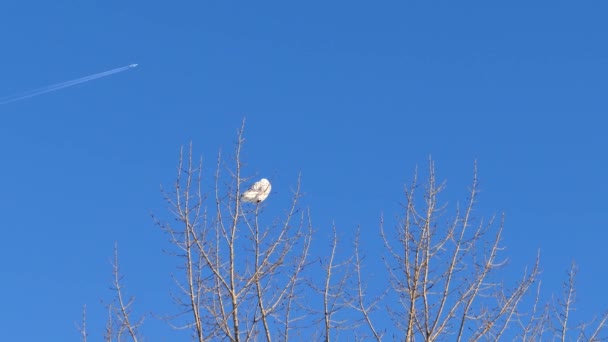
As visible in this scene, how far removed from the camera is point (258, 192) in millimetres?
12430

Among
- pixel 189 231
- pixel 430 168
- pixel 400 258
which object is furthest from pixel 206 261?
pixel 430 168

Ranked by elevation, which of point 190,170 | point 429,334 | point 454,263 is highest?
point 190,170

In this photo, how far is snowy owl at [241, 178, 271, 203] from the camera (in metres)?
11.6

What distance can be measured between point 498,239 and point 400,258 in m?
1.24

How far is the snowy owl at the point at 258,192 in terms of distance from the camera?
11.6m

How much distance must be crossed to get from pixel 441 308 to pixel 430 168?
1854 millimetres

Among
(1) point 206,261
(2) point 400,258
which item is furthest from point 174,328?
(2) point 400,258

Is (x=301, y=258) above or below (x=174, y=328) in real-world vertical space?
above

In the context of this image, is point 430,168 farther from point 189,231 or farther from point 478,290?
point 189,231

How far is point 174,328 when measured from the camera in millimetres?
10273

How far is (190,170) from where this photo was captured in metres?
11.2

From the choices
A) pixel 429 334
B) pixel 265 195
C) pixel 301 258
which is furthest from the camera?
pixel 265 195

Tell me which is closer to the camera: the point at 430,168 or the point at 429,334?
the point at 429,334

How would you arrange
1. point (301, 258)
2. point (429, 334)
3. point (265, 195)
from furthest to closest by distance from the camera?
point (265, 195) → point (301, 258) → point (429, 334)
